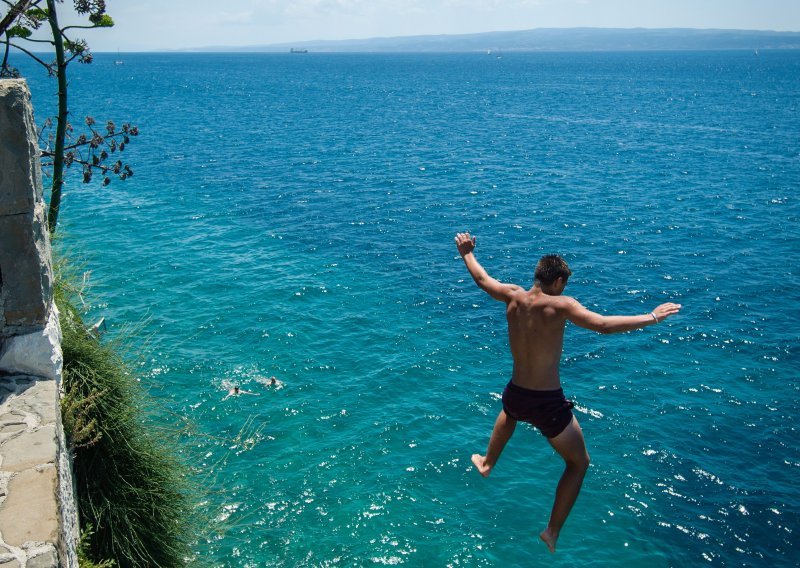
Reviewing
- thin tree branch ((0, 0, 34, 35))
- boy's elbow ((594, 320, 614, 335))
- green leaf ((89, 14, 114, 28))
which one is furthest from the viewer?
green leaf ((89, 14, 114, 28))

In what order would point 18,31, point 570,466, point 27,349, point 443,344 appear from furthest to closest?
point 443,344 < point 18,31 < point 27,349 < point 570,466

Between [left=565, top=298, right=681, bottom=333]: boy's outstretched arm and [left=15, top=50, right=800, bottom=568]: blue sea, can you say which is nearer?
[left=565, top=298, right=681, bottom=333]: boy's outstretched arm

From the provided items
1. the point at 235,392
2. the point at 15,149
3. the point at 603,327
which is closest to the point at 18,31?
the point at 15,149

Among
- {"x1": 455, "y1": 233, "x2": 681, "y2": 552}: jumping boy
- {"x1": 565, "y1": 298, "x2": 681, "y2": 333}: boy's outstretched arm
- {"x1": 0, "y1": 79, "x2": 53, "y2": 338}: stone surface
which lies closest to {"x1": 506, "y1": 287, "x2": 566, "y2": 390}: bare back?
{"x1": 455, "y1": 233, "x2": 681, "y2": 552}: jumping boy

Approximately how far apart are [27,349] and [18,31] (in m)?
9.69

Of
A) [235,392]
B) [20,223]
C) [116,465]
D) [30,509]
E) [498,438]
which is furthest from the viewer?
[235,392]

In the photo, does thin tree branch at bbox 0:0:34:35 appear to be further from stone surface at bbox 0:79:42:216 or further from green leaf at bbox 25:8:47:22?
stone surface at bbox 0:79:42:216

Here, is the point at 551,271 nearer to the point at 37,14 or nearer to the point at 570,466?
the point at 570,466

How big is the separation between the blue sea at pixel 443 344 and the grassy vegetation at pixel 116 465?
3.67 feet

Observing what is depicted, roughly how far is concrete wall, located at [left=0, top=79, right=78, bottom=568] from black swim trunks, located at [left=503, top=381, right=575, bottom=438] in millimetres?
5141

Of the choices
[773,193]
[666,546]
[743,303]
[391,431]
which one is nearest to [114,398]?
[391,431]

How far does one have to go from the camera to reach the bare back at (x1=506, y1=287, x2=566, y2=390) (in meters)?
7.65

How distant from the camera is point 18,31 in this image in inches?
605

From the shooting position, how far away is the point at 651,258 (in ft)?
116
